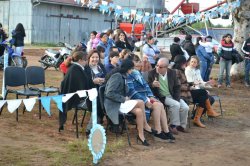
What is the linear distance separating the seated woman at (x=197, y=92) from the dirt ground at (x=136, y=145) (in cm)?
30

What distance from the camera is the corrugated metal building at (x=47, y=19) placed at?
1401 inches

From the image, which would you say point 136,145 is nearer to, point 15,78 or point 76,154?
point 76,154

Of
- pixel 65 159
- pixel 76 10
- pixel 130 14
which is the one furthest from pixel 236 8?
pixel 76 10

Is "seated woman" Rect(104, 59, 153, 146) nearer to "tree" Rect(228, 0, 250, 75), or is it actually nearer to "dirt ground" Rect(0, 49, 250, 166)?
"dirt ground" Rect(0, 49, 250, 166)

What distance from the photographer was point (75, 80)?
27.5 ft

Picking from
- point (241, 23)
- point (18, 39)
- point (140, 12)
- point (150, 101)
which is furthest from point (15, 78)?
point (140, 12)

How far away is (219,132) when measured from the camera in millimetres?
9906

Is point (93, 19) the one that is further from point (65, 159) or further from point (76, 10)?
point (65, 159)

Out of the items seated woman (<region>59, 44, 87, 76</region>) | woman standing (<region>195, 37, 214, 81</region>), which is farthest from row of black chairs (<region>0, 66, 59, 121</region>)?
woman standing (<region>195, 37, 214, 81</region>)

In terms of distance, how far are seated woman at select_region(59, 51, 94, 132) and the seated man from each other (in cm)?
141

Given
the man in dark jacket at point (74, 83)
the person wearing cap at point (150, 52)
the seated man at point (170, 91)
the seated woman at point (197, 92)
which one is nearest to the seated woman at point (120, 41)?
the person wearing cap at point (150, 52)

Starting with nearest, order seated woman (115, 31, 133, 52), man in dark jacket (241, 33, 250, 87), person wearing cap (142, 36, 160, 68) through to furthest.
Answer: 1. seated woman (115, 31, 133, 52)
2. person wearing cap (142, 36, 160, 68)
3. man in dark jacket (241, 33, 250, 87)

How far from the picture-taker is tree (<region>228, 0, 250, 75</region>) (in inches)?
669

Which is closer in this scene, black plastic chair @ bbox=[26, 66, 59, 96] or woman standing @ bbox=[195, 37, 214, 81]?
black plastic chair @ bbox=[26, 66, 59, 96]
